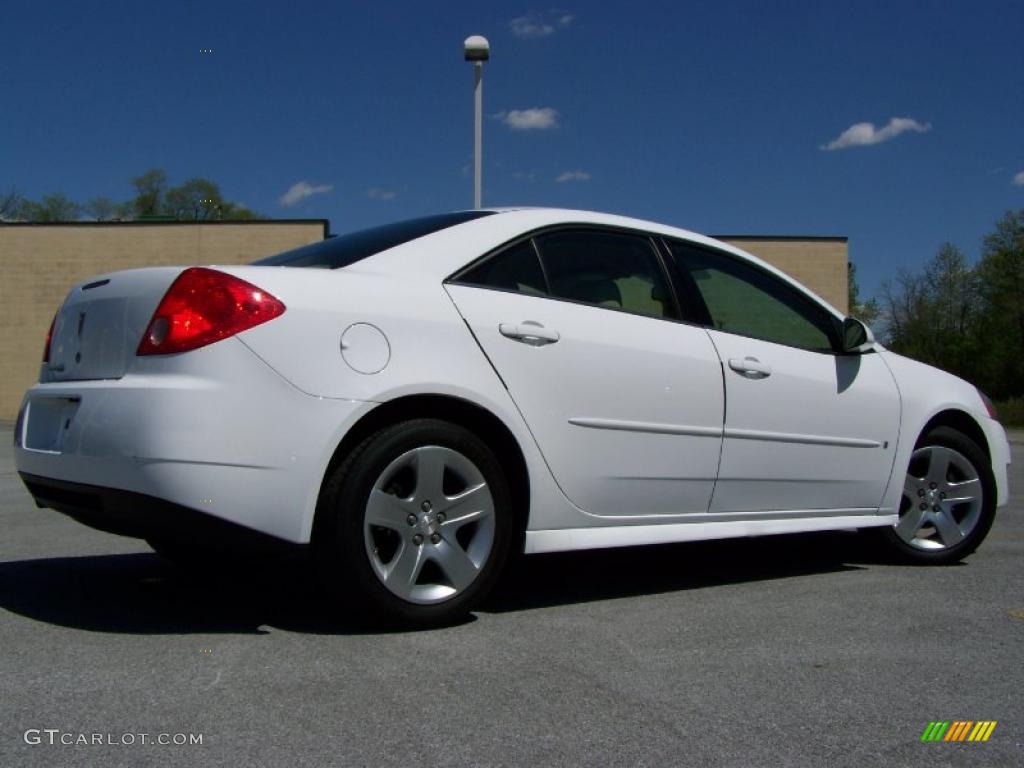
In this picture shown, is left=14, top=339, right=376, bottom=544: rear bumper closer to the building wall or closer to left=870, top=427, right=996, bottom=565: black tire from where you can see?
left=870, top=427, right=996, bottom=565: black tire

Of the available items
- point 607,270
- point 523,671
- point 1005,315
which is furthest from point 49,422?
point 1005,315

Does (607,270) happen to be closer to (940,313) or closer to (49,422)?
(49,422)

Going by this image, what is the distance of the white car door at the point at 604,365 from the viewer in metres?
3.47

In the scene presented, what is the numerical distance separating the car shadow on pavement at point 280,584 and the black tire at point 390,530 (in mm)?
126

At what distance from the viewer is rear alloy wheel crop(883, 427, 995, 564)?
15.7 feet

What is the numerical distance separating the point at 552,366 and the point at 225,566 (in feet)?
6.03

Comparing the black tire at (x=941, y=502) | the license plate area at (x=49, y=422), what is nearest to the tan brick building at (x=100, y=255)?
the black tire at (x=941, y=502)

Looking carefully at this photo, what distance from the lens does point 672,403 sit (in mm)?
3812

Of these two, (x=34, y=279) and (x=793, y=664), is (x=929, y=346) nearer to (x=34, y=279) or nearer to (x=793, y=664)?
(x=34, y=279)

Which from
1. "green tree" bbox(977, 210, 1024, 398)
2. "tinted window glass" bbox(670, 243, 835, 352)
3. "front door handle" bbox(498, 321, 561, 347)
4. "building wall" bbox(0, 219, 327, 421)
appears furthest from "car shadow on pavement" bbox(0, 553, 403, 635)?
"green tree" bbox(977, 210, 1024, 398)

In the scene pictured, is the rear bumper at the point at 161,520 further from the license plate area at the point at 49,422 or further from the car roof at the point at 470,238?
the car roof at the point at 470,238

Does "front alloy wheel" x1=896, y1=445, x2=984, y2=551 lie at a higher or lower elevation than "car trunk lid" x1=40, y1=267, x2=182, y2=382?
lower

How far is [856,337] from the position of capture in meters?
4.52
